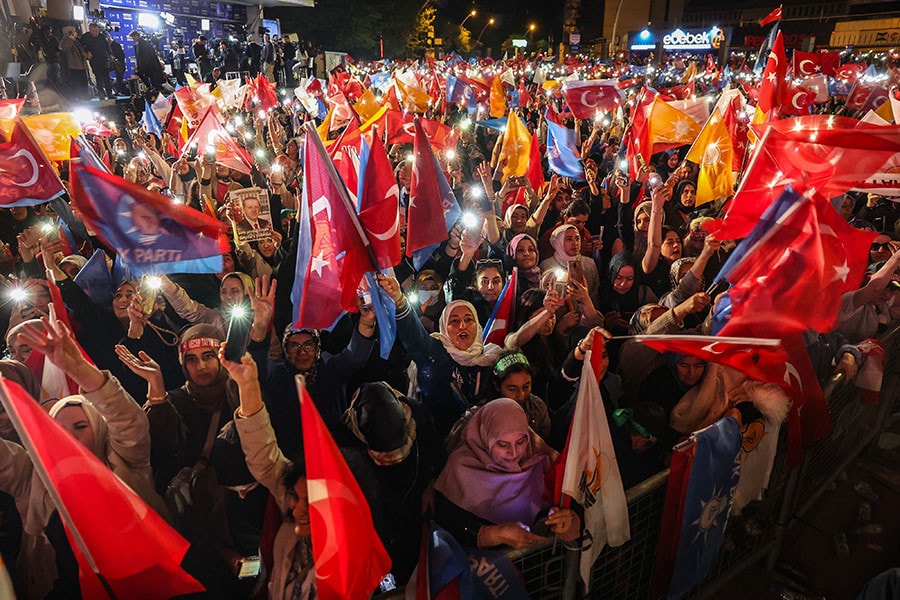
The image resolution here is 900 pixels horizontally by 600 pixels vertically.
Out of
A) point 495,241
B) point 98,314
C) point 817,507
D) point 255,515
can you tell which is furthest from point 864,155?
point 98,314

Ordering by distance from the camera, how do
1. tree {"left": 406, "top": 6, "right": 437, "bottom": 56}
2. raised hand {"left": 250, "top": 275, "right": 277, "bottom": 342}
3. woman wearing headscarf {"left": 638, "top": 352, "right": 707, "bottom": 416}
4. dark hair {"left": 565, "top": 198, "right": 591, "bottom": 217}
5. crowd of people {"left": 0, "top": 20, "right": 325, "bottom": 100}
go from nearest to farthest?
woman wearing headscarf {"left": 638, "top": 352, "right": 707, "bottom": 416}
raised hand {"left": 250, "top": 275, "right": 277, "bottom": 342}
dark hair {"left": 565, "top": 198, "right": 591, "bottom": 217}
crowd of people {"left": 0, "top": 20, "right": 325, "bottom": 100}
tree {"left": 406, "top": 6, "right": 437, "bottom": 56}

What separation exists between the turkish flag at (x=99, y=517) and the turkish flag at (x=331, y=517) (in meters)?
0.57

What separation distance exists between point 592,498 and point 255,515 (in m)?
1.72

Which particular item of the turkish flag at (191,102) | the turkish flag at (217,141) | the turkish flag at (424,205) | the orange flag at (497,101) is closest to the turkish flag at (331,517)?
the turkish flag at (424,205)

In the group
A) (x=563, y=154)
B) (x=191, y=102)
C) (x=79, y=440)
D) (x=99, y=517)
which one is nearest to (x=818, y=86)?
(x=563, y=154)

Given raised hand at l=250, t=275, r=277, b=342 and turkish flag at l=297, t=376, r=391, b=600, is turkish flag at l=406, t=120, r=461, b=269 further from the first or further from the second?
turkish flag at l=297, t=376, r=391, b=600

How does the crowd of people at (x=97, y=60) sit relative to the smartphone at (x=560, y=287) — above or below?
above

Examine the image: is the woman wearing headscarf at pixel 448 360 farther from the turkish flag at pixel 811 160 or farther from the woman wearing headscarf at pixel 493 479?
the turkish flag at pixel 811 160

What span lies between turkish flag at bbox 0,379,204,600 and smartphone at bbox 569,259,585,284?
3652 mm

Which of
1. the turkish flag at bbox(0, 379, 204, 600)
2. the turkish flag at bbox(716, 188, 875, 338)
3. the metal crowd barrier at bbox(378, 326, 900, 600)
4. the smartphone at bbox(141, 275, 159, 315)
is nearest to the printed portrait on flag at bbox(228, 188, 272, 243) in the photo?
the smartphone at bbox(141, 275, 159, 315)

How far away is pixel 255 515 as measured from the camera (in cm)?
300

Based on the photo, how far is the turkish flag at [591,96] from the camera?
1030cm

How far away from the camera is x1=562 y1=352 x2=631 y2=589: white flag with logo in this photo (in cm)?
266

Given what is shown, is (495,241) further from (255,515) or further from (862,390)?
(255,515)
